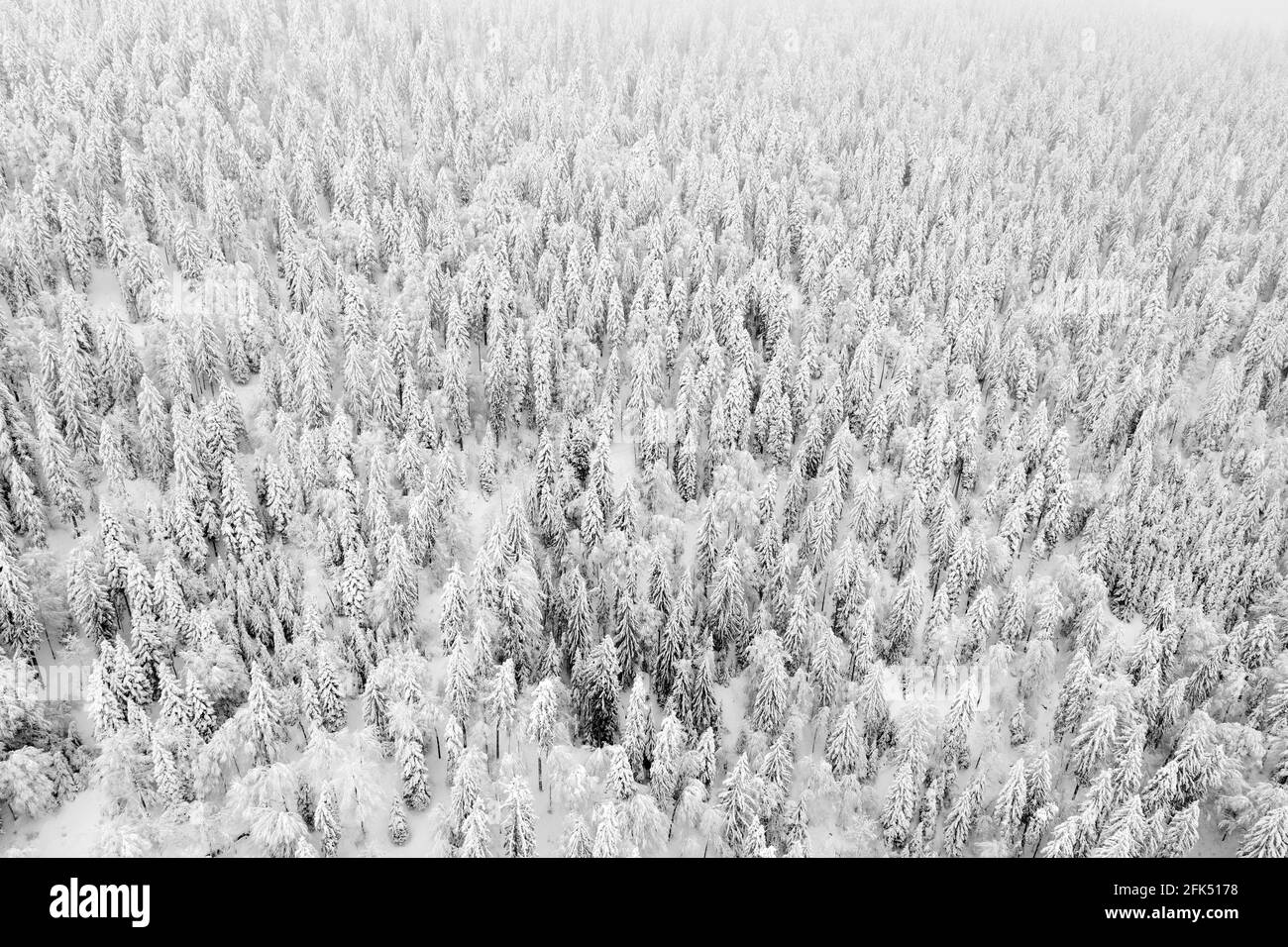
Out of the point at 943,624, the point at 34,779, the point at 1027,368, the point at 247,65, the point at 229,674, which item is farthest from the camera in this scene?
the point at 247,65

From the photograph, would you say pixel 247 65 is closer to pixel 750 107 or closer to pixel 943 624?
pixel 750 107

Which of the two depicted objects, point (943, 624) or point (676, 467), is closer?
point (943, 624)

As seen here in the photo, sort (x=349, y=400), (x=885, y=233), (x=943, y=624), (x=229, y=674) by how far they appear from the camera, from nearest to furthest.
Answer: (x=229, y=674) → (x=943, y=624) → (x=349, y=400) → (x=885, y=233)

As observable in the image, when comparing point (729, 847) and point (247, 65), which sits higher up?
A: point (247, 65)

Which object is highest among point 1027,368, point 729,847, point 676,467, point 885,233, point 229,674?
point 885,233

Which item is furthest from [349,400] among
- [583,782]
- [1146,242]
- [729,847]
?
[1146,242]

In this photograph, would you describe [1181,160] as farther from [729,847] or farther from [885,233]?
[729,847]

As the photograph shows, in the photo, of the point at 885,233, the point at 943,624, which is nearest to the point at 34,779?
the point at 943,624
